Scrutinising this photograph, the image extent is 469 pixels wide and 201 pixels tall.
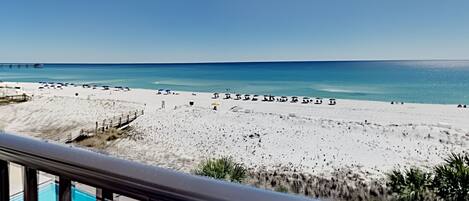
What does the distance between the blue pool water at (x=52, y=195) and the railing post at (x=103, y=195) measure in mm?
42

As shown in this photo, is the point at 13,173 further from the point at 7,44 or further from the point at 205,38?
the point at 205,38

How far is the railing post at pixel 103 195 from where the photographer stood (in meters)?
0.57

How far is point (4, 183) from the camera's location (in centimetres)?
77

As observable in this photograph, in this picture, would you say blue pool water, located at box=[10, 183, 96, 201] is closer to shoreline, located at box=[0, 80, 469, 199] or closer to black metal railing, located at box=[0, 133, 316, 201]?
black metal railing, located at box=[0, 133, 316, 201]

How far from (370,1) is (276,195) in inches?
1076

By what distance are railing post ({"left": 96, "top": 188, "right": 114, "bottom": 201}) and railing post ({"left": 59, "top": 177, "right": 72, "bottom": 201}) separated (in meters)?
0.07

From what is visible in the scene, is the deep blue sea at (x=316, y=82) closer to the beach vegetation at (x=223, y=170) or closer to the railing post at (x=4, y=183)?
the beach vegetation at (x=223, y=170)

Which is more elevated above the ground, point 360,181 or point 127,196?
point 127,196

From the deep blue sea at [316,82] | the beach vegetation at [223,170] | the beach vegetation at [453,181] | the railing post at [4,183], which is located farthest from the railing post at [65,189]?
the deep blue sea at [316,82]

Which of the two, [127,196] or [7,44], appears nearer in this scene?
[127,196]

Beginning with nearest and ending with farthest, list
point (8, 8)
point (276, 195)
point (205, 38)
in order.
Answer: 1. point (276, 195)
2. point (8, 8)
3. point (205, 38)

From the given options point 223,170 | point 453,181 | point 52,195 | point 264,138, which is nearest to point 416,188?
point 453,181

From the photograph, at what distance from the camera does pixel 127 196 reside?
1.76 ft

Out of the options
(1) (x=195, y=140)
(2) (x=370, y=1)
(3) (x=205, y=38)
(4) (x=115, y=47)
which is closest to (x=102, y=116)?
(1) (x=195, y=140)
